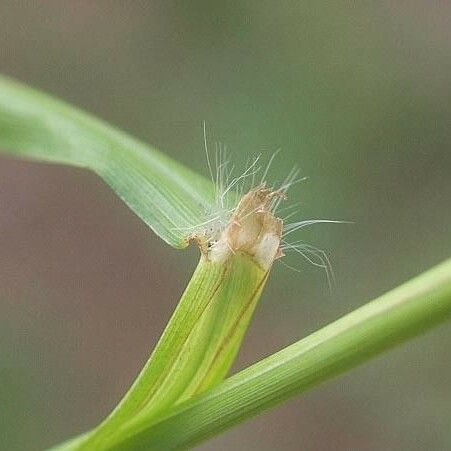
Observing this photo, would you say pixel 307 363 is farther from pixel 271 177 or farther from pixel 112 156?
pixel 271 177

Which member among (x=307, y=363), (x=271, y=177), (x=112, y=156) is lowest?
(x=307, y=363)

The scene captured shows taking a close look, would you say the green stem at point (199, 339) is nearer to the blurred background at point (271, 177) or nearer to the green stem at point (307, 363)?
the green stem at point (307, 363)

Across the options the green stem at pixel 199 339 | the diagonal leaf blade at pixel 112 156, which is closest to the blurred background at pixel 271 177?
the diagonal leaf blade at pixel 112 156

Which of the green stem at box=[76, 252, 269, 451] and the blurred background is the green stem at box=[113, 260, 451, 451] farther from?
the blurred background

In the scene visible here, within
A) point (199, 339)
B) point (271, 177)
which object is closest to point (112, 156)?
point (199, 339)

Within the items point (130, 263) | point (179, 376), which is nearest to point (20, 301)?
point (130, 263)

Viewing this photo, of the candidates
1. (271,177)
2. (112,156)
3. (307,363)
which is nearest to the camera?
(307,363)
